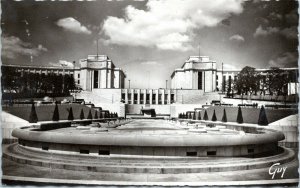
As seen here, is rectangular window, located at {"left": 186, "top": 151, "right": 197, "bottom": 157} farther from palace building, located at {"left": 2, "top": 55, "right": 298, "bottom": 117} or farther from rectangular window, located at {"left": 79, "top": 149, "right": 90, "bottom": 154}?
palace building, located at {"left": 2, "top": 55, "right": 298, "bottom": 117}

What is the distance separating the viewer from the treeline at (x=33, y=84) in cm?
1463

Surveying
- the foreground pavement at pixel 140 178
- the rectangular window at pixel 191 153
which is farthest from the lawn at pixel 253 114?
the rectangular window at pixel 191 153

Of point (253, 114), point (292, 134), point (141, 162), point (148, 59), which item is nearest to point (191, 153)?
point (141, 162)

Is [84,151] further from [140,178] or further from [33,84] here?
[33,84]

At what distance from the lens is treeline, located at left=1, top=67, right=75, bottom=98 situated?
14630 millimetres

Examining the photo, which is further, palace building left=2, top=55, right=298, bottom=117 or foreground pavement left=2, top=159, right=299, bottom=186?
palace building left=2, top=55, right=298, bottom=117

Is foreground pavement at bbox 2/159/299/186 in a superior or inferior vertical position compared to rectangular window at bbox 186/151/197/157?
inferior

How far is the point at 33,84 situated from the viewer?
26.5 meters

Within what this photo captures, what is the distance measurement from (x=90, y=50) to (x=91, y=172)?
32.4 feet

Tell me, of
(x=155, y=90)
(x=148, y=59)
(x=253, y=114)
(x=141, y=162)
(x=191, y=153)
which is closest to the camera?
(x=141, y=162)

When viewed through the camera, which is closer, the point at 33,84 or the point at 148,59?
the point at 148,59

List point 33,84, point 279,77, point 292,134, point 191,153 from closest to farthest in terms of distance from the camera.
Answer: point 191,153
point 292,134
point 279,77
point 33,84

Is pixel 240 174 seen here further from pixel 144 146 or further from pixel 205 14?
pixel 205 14

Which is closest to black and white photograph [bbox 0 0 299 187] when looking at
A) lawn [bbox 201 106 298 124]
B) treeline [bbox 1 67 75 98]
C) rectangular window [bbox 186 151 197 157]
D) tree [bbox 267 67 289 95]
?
rectangular window [bbox 186 151 197 157]
